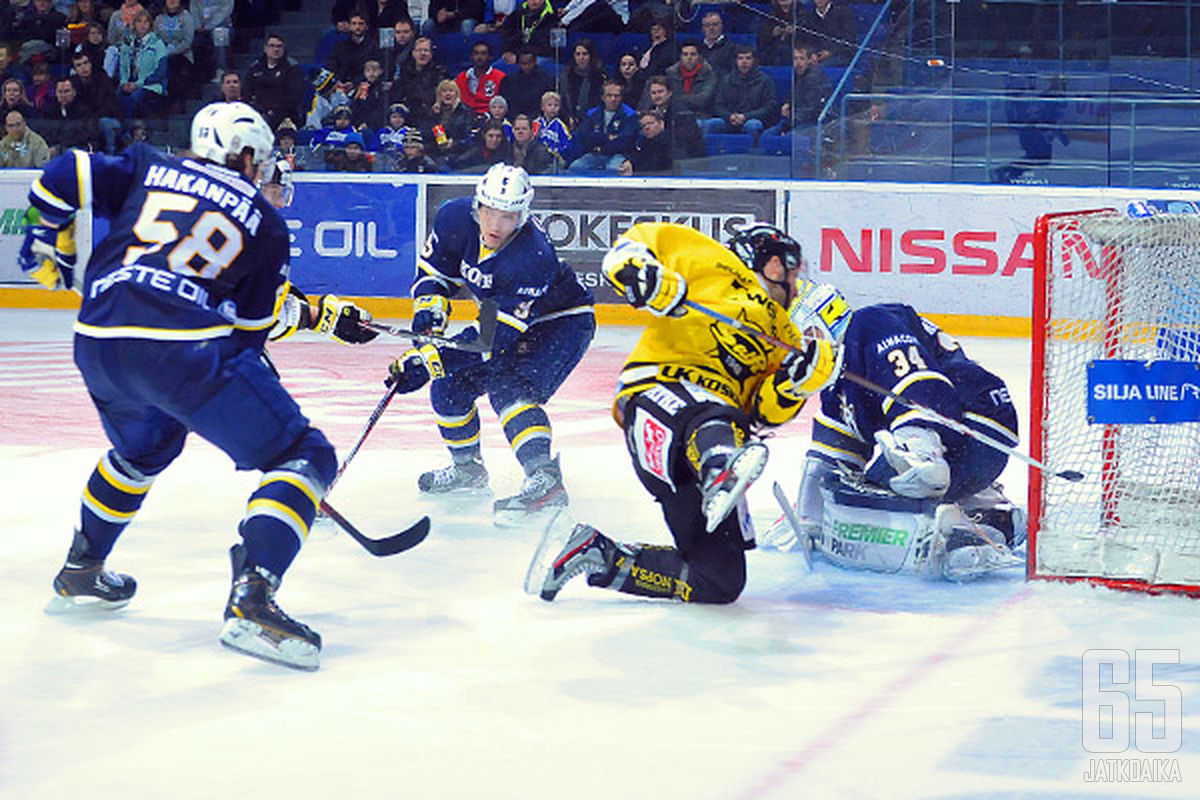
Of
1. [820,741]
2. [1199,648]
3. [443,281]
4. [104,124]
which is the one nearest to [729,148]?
[104,124]

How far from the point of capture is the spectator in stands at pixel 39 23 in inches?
432

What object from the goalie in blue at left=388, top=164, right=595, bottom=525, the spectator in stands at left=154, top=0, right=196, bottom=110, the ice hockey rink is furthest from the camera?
the spectator in stands at left=154, top=0, right=196, bottom=110

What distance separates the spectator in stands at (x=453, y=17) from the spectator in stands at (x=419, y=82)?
323 millimetres

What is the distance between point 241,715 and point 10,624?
0.87m

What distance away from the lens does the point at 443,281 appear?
202 inches

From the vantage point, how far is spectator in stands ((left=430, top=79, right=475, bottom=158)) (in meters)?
9.69

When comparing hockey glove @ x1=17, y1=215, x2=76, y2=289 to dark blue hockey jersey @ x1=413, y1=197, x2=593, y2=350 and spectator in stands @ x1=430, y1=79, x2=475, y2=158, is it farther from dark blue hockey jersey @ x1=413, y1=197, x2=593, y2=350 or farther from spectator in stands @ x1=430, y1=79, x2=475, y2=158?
spectator in stands @ x1=430, y1=79, x2=475, y2=158

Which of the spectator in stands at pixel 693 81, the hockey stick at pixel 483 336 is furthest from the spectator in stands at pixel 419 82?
the hockey stick at pixel 483 336

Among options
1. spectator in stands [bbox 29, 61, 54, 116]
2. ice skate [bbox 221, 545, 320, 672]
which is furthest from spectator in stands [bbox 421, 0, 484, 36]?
ice skate [bbox 221, 545, 320, 672]

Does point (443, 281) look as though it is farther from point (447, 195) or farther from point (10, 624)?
point (447, 195)

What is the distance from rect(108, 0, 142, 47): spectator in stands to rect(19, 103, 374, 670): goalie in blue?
786cm

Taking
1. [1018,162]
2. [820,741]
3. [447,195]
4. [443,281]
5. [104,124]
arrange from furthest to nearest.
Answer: [104,124] < [447,195] < [1018,162] < [443,281] < [820,741]

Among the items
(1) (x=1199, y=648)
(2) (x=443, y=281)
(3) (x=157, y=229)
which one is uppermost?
(3) (x=157, y=229)

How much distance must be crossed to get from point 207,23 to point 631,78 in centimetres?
285
